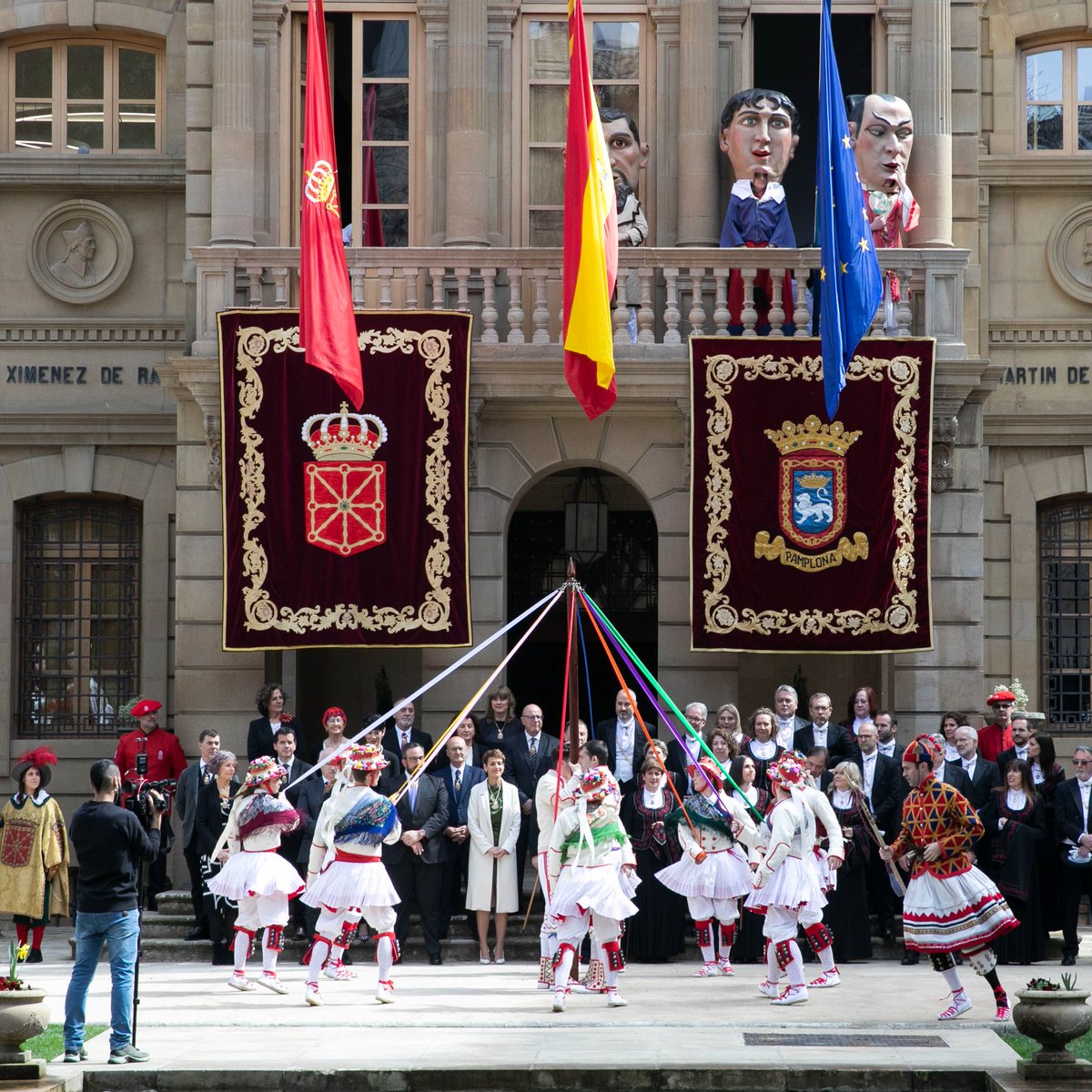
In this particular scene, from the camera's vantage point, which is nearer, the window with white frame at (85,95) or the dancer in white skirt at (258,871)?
the dancer in white skirt at (258,871)

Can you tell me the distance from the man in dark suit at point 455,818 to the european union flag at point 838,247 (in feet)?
15.9

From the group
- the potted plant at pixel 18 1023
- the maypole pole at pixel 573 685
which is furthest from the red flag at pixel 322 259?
the potted plant at pixel 18 1023

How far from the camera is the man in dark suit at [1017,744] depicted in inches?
727

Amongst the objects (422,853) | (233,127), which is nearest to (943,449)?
(422,853)

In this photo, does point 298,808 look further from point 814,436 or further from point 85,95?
point 85,95

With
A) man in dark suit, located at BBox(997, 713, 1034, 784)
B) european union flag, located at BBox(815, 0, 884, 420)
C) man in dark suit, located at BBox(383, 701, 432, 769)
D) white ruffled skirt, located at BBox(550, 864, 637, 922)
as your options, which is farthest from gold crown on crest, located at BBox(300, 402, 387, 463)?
man in dark suit, located at BBox(997, 713, 1034, 784)

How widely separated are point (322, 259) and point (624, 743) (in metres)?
5.54

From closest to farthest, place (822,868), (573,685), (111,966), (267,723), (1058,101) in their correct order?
(111,966), (573,685), (822,868), (267,723), (1058,101)

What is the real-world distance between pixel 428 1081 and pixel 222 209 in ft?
37.4

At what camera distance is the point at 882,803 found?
18.5 metres

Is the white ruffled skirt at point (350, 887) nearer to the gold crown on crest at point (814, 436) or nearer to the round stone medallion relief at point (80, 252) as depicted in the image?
the gold crown on crest at point (814, 436)

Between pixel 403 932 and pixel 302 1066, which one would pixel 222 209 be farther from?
pixel 302 1066

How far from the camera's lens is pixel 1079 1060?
40.2 feet

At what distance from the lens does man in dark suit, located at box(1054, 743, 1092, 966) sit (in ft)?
58.4
